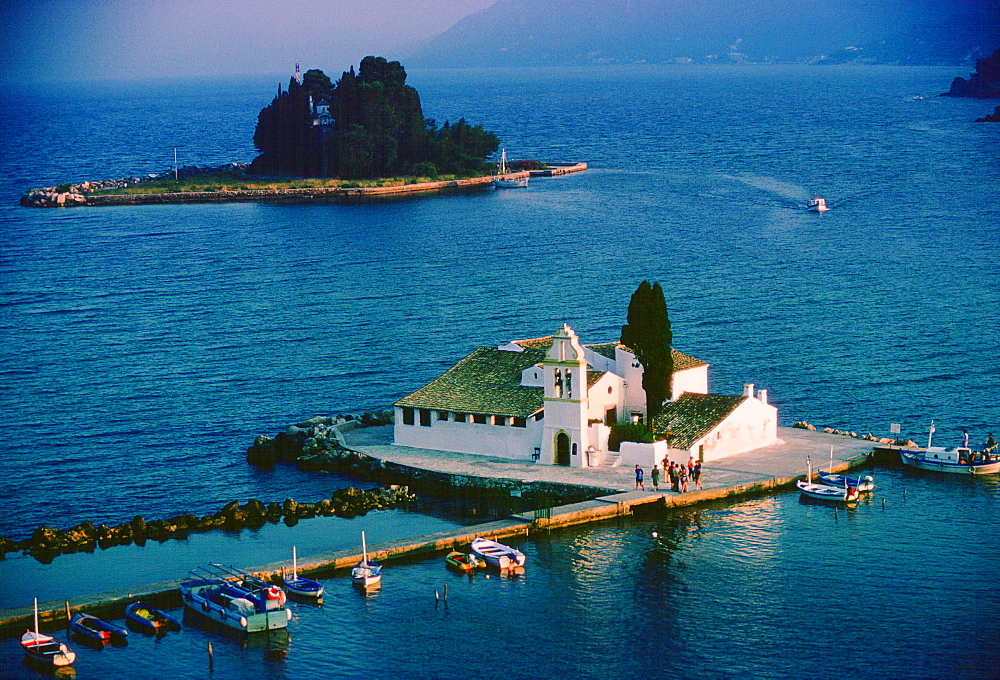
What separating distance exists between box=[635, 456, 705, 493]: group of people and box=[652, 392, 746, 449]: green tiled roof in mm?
1171

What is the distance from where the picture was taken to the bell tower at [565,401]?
59406 millimetres

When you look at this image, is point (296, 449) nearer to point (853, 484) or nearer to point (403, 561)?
point (403, 561)

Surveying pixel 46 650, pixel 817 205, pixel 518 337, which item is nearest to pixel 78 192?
pixel 817 205

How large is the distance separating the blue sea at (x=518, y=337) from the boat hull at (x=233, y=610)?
2.48ft

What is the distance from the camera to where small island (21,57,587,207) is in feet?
590

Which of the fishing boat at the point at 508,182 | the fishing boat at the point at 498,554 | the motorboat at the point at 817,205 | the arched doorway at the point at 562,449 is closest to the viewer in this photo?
the fishing boat at the point at 498,554

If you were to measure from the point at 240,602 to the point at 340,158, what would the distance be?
145m

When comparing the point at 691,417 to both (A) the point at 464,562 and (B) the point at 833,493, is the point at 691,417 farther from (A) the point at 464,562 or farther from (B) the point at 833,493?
(A) the point at 464,562

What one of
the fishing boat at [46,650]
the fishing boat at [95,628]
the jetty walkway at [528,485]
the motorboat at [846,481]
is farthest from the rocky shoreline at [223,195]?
the fishing boat at [46,650]

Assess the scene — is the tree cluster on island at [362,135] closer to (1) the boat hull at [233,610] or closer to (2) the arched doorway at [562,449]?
(2) the arched doorway at [562,449]

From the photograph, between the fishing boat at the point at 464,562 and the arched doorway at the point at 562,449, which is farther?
the arched doorway at the point at 562,449

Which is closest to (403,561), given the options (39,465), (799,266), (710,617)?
(710,617)

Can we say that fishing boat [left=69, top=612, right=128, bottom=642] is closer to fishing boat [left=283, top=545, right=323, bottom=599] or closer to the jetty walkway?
the jetty walkway

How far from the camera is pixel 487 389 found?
6406 centimetres
